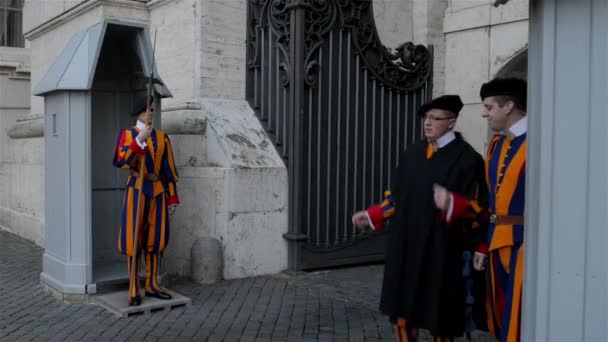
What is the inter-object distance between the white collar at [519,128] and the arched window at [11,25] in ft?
39.5

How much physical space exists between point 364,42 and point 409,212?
13.8 feet

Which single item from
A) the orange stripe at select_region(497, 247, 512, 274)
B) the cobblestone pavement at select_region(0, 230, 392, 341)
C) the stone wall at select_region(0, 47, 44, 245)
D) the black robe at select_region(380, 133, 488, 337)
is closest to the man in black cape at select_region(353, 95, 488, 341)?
the black robe at select_region(380, 133, 488, 337)

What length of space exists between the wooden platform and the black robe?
250 cm

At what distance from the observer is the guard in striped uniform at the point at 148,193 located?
5617 millimetres

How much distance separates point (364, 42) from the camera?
7727 mm

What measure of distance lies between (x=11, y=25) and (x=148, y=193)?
956cm

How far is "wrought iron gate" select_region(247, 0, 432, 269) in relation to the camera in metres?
7.16

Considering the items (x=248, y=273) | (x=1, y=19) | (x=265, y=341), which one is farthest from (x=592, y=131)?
(x=1, y=19)

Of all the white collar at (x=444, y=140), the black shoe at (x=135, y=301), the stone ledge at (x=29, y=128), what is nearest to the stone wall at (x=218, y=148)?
the black shoe at (x=135, y=301)

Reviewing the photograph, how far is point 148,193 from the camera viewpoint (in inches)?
227

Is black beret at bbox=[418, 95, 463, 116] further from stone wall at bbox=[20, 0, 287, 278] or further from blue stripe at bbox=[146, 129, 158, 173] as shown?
stone wall at bbox=[20, 0, 287, 278]

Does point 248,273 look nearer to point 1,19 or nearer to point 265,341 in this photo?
point 265,341

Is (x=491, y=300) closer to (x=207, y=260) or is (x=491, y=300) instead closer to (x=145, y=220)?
(x=145, y=220)

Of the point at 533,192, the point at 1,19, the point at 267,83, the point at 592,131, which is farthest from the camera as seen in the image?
the point at 1,19
